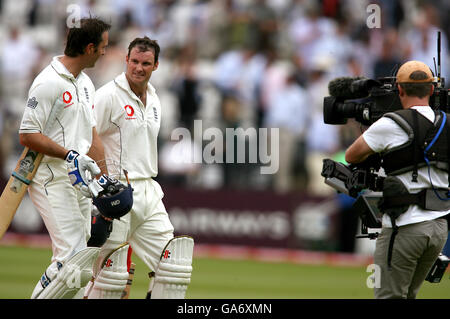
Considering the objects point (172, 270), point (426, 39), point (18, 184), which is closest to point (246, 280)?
point (172, 270)

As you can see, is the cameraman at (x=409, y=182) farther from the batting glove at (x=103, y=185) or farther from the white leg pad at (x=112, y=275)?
the white leg pad at (x=112, y=275)

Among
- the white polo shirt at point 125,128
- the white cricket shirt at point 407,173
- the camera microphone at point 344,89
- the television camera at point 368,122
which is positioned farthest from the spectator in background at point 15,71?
the white cricket shirt at point 407,173

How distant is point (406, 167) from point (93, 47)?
2.76 metres

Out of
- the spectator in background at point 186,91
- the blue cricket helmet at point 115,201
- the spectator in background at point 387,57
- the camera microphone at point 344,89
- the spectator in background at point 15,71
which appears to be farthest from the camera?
the spectator in background at point 15,71

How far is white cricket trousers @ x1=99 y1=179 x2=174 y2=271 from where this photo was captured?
25.6 feet

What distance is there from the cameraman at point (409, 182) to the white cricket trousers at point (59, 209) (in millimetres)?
2386

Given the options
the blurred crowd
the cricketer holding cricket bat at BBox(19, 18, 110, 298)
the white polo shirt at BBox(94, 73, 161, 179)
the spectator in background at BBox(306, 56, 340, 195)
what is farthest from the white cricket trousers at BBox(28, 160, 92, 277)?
the spectator in background at BBox(306, 56, 340, 195)

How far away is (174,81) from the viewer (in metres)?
17.5

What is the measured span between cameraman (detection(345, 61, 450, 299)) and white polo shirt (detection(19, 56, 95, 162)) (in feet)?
7.58

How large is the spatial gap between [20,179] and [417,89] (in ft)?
10.8

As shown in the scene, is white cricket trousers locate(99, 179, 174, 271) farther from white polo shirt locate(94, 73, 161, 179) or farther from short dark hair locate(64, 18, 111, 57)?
short dark hair locate(64, 18, 111, 57)

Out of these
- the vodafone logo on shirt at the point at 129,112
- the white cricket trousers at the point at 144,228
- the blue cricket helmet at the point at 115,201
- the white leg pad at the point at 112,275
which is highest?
the vodafone logo on shirt at the point at 129,112

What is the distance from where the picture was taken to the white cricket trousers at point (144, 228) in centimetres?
781

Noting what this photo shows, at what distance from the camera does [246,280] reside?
13109 millimetres
